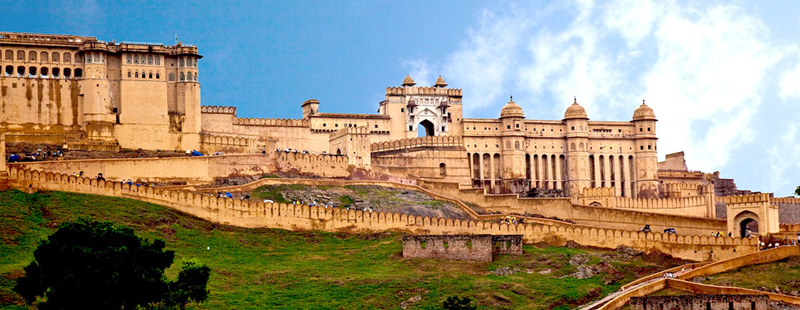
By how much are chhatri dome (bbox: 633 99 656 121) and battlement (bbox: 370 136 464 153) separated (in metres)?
17.3

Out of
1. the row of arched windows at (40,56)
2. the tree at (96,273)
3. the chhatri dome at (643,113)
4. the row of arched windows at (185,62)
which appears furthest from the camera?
the chhatri dome at (643,113)

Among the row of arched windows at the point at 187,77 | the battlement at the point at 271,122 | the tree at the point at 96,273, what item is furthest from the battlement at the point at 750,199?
the row of arched windows at the point at 187,77

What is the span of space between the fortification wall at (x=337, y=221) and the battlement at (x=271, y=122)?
26.2 metres

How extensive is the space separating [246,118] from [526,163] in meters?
23.2

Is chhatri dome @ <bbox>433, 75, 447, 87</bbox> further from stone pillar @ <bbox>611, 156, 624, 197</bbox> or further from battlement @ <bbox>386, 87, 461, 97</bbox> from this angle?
stone pillar @ <bbox>611, 156, 624, 197</bbox>

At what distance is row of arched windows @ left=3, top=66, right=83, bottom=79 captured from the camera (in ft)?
286

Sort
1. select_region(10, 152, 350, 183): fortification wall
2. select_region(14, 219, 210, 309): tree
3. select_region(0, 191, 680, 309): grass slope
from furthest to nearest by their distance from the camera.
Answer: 1. select_region(10, 152, 350, 183): fortification wall
2. select_region(0, 191, 680, 309): grass slope
3. select_region(14, 219, 210, 309): tree

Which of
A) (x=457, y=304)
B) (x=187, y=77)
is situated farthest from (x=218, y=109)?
(x=457, y=304)

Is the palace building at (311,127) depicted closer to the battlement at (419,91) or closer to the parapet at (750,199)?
the battlement at (419,91)

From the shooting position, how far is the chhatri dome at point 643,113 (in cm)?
10256

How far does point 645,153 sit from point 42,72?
48.8 metres

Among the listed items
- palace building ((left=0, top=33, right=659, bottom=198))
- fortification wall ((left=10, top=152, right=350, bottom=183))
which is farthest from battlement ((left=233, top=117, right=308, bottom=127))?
fortification wall ((left=10, top=152, right=350, bottom=183))

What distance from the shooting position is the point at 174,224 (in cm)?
6556

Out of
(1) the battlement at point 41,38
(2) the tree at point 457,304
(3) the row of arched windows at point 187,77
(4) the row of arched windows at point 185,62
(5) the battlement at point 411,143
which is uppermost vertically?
(1) the battlement at point 41,38
